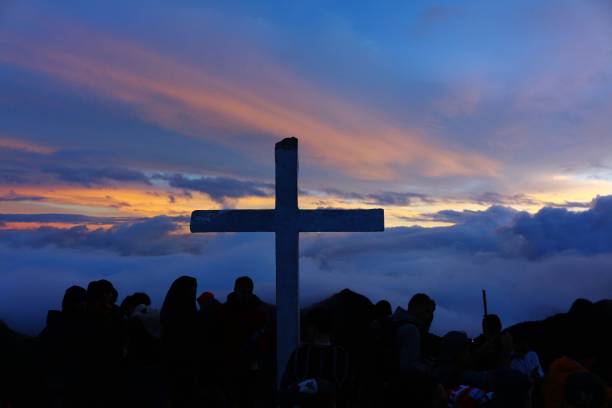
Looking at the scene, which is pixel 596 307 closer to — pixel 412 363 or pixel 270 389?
pixel 412 363

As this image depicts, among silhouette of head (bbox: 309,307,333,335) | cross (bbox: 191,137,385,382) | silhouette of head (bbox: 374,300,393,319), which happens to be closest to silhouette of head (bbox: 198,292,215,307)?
cross (bbox: 191,137,385,382)

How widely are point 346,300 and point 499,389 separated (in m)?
18.5

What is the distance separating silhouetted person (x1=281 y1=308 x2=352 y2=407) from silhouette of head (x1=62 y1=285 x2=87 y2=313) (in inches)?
107

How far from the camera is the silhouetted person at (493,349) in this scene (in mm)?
6180

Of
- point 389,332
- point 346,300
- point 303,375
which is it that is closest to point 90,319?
point 303,375

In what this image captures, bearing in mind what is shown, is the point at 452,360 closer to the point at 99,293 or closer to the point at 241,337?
the point at 241,337

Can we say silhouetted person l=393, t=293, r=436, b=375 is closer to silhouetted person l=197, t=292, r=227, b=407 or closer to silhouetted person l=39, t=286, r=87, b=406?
silhouetted person l=197, t=292, r=227, b=407

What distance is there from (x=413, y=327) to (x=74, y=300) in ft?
12.3

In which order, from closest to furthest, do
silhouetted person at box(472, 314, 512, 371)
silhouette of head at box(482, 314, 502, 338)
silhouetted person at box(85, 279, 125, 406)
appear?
silhouetted person at box(472, 314, 512, 371) < silhouette of head at box(482, 314, 502, 338) < silhouetted person at box(85, 279, 125, 406)

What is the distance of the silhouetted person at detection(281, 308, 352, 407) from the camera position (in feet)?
16.9

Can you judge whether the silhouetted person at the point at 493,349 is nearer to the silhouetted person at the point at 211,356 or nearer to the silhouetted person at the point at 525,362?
the silhouetted person at the point at 525,362

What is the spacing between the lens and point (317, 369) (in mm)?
5418

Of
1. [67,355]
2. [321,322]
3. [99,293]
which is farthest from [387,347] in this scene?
[67,355]

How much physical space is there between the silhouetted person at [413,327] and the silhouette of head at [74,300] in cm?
341
